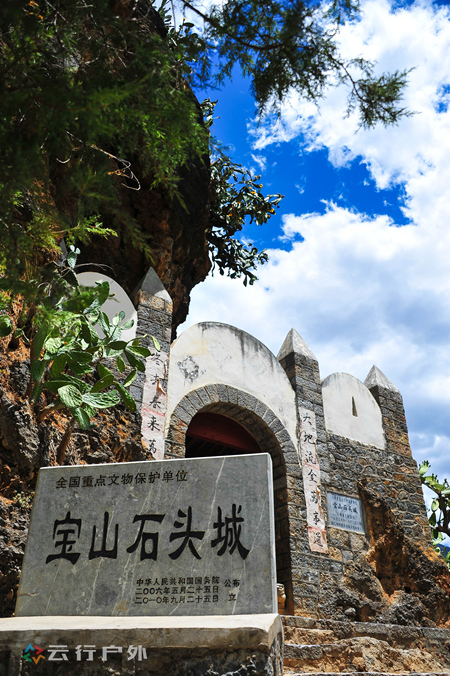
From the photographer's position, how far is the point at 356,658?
5582mm

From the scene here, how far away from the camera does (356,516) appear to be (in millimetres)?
7531

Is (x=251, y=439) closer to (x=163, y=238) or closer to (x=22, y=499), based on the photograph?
(x=163, y=238)

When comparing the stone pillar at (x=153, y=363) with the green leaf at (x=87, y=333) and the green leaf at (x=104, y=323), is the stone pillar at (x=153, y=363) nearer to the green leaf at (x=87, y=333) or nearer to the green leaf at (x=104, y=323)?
the green leaf at (x=104, y=323)

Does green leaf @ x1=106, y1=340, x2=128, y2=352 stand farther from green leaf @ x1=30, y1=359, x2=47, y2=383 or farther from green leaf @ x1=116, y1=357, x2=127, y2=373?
green leaf @ x1=30, y1=359, x2=47, y2=383

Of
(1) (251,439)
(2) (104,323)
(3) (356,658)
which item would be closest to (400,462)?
(1) (251,439)

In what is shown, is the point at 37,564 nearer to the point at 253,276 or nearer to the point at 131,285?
the point at 131,285

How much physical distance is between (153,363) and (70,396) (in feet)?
8.71

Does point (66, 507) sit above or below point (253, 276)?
below

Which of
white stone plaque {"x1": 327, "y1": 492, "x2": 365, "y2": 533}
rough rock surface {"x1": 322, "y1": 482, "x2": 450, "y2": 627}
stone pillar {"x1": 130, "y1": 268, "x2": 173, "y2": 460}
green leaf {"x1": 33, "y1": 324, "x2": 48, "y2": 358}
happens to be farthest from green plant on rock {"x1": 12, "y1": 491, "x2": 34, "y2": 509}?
white stone plaque {"x1": 327, "y1": 492, "x2": 365, "y2": 533}

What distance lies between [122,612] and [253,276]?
791 cm

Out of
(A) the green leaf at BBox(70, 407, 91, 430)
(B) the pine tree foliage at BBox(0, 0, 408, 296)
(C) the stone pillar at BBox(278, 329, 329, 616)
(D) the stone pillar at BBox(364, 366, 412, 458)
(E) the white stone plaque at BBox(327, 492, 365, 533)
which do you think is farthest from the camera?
(D) the stone pillar at BBox(364, 366, 412, 458)

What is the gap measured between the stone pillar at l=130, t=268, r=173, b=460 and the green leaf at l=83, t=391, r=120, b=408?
171cm

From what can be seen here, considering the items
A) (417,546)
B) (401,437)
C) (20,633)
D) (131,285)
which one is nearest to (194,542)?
(20,633)

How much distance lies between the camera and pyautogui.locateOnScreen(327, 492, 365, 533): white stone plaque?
7.27 m
